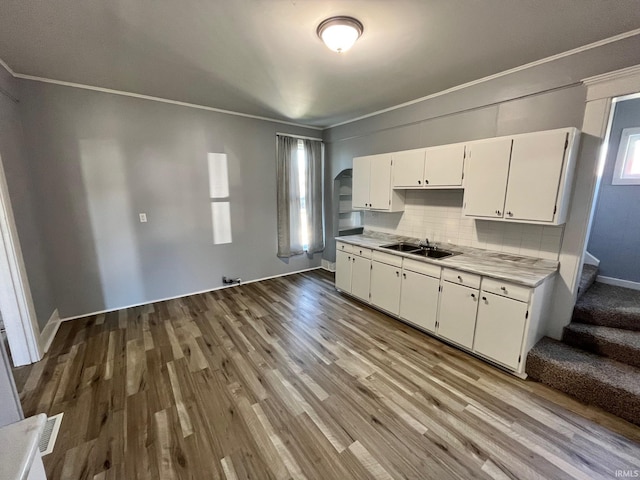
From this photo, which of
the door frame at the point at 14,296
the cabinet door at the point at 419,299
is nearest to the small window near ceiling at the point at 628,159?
the cabinet door at the point at 419,299

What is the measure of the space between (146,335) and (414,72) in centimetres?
405

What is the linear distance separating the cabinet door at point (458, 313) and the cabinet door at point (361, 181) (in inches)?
68.3

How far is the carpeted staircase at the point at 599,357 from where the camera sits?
1.93m

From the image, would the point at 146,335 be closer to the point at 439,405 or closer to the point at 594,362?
the point at 439,405

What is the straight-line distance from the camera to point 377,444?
5.62 ft

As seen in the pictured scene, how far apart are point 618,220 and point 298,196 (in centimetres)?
454

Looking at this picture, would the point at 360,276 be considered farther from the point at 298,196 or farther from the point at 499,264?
the point at 298,196

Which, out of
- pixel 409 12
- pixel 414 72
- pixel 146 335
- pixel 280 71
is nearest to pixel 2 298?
pixel 146 335

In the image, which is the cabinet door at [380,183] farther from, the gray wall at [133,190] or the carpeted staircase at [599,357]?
the carpeted staircase at [599,357]

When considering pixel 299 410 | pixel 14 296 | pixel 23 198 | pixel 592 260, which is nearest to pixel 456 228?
pixel 592 260

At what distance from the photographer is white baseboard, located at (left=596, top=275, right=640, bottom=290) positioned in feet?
10.4

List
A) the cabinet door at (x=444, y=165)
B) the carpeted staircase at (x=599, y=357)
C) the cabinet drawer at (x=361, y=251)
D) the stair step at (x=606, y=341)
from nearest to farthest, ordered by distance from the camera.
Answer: the carpeted staircase at (x=599, y=357), the stair step at (x=606, y=341), the cabinet door at (x=444, y=165), the cabinet drawer at (x=361, y=251)

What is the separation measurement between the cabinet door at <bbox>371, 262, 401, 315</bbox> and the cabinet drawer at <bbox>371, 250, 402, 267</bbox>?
0.14 feet

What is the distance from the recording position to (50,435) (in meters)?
1.75
